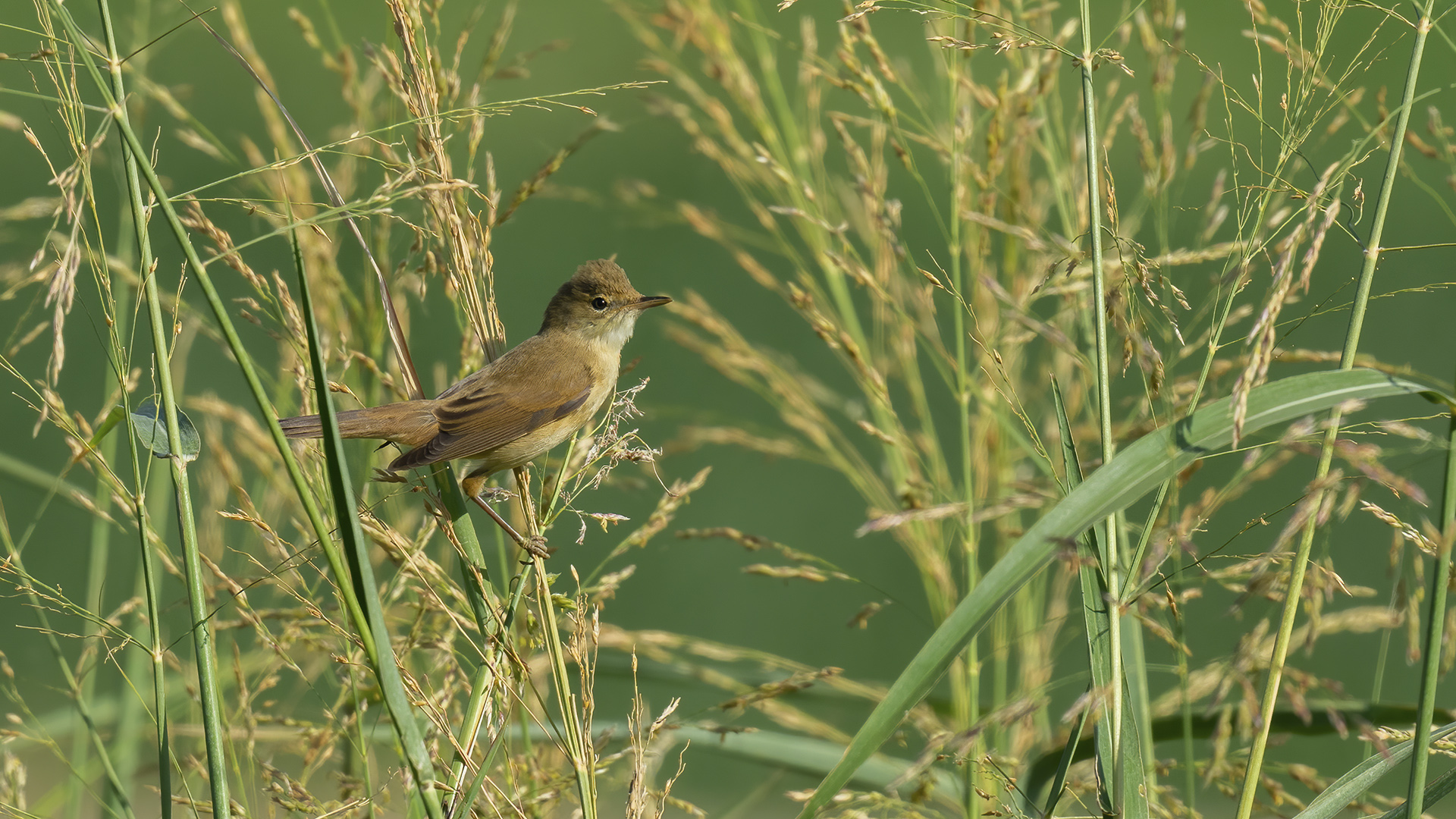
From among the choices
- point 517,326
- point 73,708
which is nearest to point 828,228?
point 73,708

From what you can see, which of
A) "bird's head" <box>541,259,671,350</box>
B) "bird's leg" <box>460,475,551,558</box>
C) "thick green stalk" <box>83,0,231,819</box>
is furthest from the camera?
"bird's head" <box>541,259,671,350</box>

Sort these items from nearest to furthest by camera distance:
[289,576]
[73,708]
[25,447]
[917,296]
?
[289,576], [73,708], [917,296], [25,447]

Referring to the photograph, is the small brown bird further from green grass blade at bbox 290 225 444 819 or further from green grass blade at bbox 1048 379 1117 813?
green grass blade at bbox 1048 379 1117 813

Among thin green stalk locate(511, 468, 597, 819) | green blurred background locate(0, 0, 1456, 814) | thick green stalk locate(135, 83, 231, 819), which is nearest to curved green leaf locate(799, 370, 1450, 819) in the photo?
thin green stalk locate(511, 468, 597, 819)

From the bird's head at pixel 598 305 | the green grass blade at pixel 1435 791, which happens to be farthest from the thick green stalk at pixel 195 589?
the bird's head at pixel 598 305

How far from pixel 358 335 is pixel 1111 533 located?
5.49 ft

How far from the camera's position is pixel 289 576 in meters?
1.71

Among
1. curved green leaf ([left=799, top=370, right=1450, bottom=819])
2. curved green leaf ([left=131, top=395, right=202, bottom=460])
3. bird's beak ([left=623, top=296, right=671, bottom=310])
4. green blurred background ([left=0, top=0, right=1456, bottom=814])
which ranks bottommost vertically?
green blurred background ([left=0, top=0, right=1456, bottom=814])

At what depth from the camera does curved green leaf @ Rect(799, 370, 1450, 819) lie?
3.31 ft

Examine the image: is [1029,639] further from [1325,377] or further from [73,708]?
[73,708]

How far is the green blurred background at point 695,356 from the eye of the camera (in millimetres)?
4891

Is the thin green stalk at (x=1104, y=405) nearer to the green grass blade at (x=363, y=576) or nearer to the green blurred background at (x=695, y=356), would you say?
the green grass blade at (x=363, y=576)

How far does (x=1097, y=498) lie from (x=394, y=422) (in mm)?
1787

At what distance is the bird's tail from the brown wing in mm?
37
